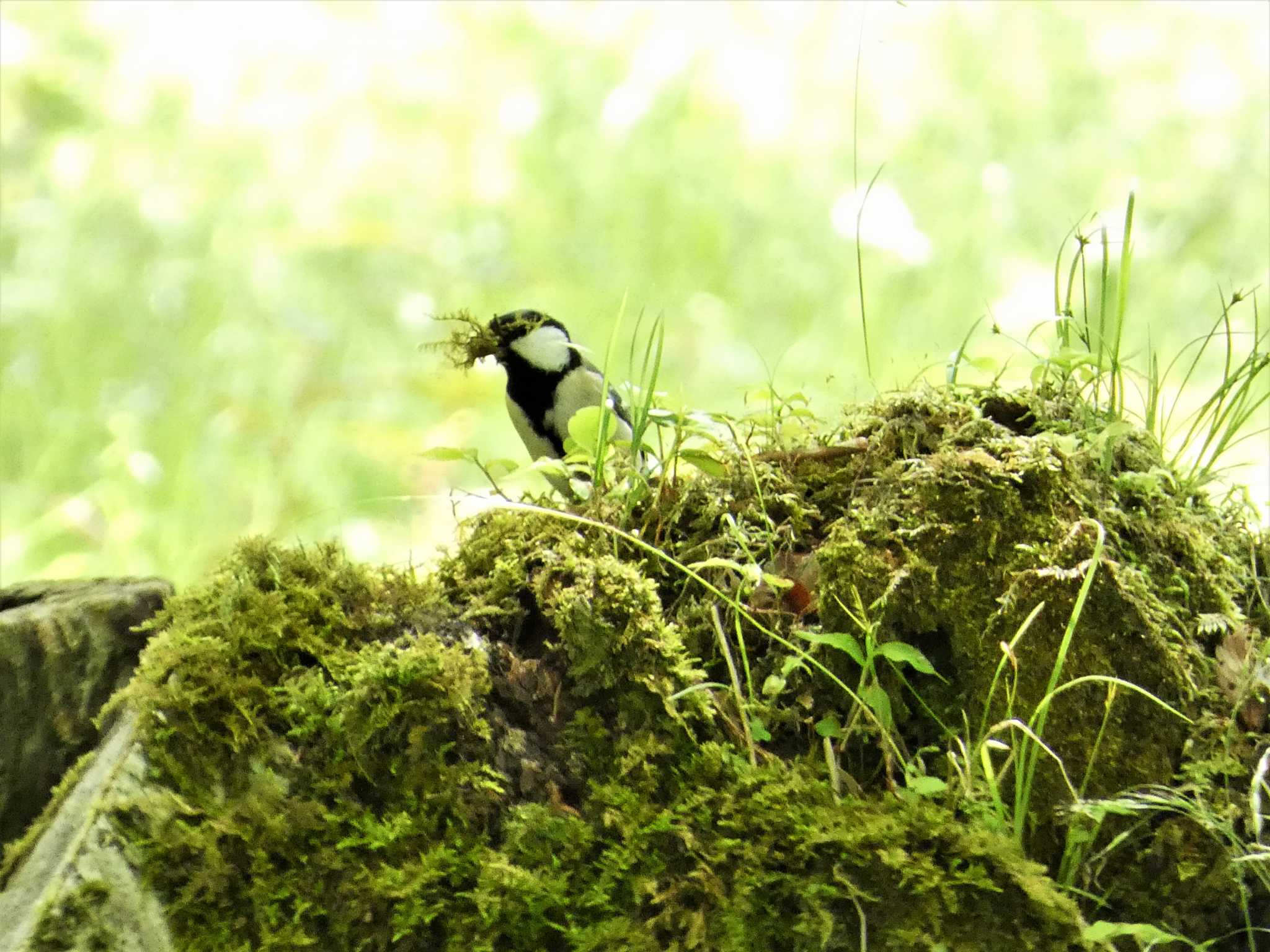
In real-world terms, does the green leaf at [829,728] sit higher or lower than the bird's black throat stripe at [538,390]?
lower

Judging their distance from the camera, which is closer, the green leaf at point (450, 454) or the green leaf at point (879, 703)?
the green leaf at point (879, 703)

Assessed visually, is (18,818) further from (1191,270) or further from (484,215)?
(1191,270)

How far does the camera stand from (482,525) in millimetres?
1291

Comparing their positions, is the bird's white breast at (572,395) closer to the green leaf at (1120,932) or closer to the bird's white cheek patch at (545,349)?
the bird's white cheek patch at (545,349)

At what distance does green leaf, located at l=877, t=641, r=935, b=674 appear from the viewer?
Answer: 1023 mm

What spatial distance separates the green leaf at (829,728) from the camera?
1026mm

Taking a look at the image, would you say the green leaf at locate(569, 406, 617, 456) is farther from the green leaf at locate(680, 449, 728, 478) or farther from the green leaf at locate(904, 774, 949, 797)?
the green leaf at locate(904, 774, 949, 797)

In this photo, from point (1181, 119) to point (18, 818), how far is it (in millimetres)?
3249

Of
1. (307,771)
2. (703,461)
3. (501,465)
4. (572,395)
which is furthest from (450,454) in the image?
(572,395)

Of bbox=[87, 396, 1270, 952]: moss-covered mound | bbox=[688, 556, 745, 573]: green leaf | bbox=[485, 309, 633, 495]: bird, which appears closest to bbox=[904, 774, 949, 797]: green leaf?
bbox=[87, 396, 1270, 952]: moss-covered mound

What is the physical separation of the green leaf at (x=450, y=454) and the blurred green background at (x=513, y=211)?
1.10 metres

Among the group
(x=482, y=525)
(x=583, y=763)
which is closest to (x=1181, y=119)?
(x=482, y=525)

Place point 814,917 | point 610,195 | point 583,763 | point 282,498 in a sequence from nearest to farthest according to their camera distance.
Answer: point 814,917 < point 583,763 < point 282,498 < point 610,195

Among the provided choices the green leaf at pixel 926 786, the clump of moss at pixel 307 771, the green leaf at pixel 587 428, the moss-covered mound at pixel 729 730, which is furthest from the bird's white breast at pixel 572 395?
the green leaf at pixel 926 786
